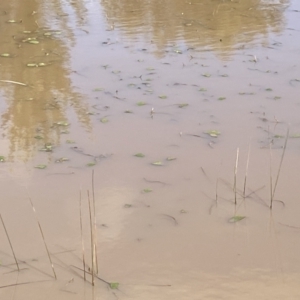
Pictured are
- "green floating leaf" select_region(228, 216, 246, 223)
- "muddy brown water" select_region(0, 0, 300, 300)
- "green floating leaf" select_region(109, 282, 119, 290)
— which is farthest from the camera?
"green floating leaf" select_region(228, 216, 246, 223)

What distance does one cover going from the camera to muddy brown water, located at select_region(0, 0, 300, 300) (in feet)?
11.2

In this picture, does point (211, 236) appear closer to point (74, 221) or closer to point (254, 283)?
point (254, 283)

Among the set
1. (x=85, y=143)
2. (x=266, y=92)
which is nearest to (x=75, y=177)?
(x=85, y=143)

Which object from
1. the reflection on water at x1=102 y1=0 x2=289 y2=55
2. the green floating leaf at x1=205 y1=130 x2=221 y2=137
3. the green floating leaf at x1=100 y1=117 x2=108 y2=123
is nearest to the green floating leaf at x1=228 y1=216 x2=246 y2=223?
the green floating leaf at x1=205 y1=130 x2=221 y2=137

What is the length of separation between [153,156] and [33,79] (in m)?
2.26

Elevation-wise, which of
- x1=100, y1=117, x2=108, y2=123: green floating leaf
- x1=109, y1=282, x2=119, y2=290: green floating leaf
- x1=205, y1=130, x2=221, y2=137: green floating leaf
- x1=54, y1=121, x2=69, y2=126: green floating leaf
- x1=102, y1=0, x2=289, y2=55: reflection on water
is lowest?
x1=102, y1=0, x2=289, y2=55: reflection on water

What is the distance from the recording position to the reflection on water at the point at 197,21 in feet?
25.3

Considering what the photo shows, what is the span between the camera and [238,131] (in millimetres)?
5109

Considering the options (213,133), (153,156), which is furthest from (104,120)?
(213,133)

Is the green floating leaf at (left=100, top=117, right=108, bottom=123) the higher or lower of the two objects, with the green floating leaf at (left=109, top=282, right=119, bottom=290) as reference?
lower

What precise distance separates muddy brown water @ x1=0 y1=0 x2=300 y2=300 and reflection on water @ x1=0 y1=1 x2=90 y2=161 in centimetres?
2

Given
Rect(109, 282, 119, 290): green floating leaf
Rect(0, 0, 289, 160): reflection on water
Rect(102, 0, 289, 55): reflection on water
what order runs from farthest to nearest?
Rect(102, 0, 289, 55): reflection on water → Rect(0, 0, 289, 160): reflection on water → Rect(109, 282, 119, 290): green floating leaf

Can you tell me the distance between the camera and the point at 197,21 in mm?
8508

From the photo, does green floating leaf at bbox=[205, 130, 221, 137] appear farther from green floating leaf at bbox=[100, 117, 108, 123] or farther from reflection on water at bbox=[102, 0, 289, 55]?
reflection on water at bbox=[102, 0, 289, 55]
